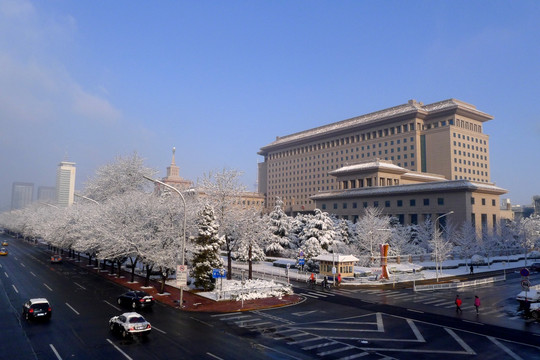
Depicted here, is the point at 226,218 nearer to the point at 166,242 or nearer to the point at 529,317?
the point at 166,242

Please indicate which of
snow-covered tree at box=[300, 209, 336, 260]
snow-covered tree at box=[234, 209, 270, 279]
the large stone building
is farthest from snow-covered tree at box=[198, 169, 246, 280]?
the large stone building

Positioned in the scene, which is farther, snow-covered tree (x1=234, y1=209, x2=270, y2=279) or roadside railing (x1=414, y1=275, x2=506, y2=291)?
snow-covered tree (x1=234, y1=209, x2=270, y2=279)

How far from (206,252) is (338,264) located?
17287mm

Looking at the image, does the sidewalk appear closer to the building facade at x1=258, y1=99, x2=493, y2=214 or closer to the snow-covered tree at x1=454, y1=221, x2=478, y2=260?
the snow-covered tree at x1=454, y1=221, x2=478, y2=260

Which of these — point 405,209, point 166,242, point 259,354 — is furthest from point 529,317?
point 405,209

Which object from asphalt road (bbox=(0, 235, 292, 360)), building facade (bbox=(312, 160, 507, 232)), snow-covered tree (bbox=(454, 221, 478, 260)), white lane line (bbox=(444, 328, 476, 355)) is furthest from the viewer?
building facade (bbox=(312, 160, 507, 232))

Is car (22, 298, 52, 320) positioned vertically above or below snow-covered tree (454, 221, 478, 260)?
below

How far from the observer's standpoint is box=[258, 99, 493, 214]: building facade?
119 meters

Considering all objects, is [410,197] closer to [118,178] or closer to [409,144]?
[409,144]

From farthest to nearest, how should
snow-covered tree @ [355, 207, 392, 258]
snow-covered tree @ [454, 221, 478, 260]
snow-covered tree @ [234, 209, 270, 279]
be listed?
snow-covered tree @ [454, 221, 478, 260] < snow-covered tree @ [355, 207, 392, 258] < snow-covered tree @ [234, 209, 270, 279]

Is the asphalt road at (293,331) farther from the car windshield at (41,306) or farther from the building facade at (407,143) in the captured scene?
the building facade at (407,143)

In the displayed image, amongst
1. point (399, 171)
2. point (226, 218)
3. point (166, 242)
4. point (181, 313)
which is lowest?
point (181, 313)

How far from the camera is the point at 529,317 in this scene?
27.6 m

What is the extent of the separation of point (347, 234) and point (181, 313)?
46709 millimetres
